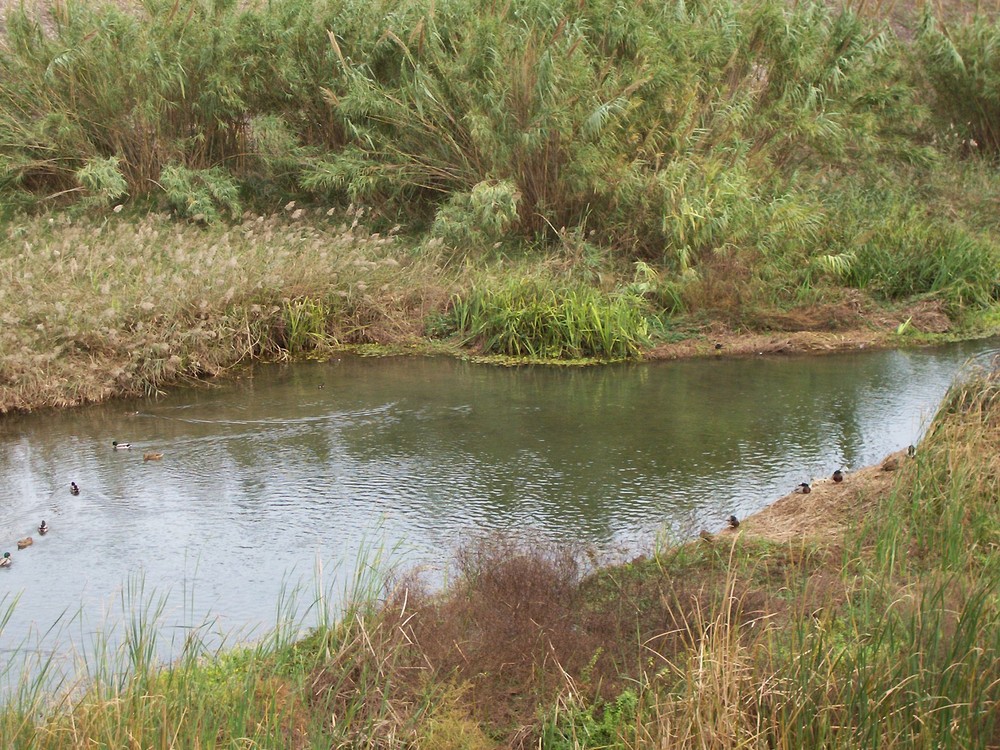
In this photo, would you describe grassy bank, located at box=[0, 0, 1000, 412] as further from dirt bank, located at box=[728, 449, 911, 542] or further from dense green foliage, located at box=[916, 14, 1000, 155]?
dirt bank, located at box=[728, 449, 911, 542]

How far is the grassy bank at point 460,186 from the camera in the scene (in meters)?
10.6

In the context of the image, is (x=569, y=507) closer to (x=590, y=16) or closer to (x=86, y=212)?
(x=590, y=16)

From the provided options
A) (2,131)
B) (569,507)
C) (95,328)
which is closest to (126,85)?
(2,131)

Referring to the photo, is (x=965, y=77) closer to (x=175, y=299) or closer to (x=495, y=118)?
(x=495, y=118)

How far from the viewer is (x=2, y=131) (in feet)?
43.4

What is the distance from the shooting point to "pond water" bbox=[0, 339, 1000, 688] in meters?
5.79

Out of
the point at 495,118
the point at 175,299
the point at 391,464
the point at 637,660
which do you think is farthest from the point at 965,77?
the point at 637,660

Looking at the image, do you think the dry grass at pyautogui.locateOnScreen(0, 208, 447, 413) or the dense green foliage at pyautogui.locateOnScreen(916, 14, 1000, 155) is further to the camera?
the dense green foliage at pyautogui.locateOnScreen(916, 14, 1000, 155)

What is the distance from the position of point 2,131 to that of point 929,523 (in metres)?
11.6

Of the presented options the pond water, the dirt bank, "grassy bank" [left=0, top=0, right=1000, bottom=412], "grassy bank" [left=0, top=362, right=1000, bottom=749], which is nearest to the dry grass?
"grassy bank" [left=0, top=0, right=1000, bottom=412]

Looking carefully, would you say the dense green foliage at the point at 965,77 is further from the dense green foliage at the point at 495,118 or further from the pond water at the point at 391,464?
the pond water at the point at 391,464

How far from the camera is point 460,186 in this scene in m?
13.0

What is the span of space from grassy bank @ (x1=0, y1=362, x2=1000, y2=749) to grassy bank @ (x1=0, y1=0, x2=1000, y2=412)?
5406 millimetres

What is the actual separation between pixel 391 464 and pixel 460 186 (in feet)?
20.0
